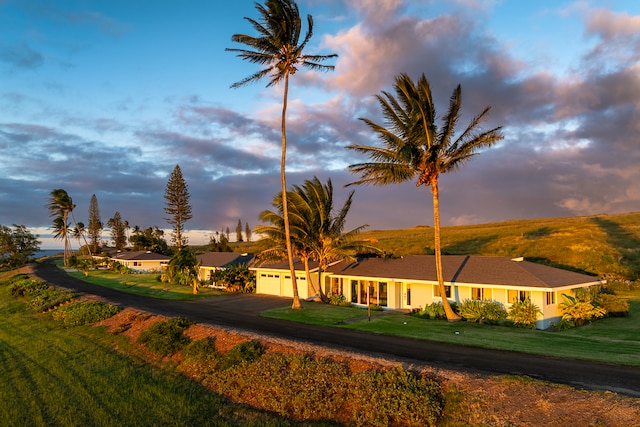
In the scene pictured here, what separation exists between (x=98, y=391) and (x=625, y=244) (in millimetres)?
65129

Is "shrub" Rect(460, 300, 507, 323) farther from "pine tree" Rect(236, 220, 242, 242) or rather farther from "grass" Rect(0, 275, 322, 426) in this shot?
"pine tree" Rect(236, 220, 242, 242)

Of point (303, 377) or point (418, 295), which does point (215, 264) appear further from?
point (303, 377)

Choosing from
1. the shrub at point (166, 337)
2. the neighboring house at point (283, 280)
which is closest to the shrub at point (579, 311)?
the neighboring house at point (283, 280)

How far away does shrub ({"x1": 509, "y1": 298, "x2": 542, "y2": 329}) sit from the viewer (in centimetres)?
2164

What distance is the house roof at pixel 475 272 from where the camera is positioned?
76.7ft

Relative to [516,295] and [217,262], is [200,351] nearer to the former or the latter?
[516,295]

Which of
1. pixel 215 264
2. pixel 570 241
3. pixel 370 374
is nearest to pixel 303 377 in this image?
pixel 370 374

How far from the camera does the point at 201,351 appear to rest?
14.3m

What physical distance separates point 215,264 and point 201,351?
112 feet

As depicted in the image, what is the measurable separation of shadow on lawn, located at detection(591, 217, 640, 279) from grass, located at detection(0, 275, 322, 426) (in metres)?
44.1

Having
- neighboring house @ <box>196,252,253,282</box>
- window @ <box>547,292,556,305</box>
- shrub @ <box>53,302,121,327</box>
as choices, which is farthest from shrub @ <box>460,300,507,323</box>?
neighboring house @ <box>196,252,253,282</box>

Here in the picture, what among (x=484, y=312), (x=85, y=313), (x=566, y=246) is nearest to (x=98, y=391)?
(x=85, y=313)

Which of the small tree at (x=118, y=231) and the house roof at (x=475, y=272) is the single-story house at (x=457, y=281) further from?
the small tree at (x=118, y=231)

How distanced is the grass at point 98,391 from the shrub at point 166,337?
66 centimetres
